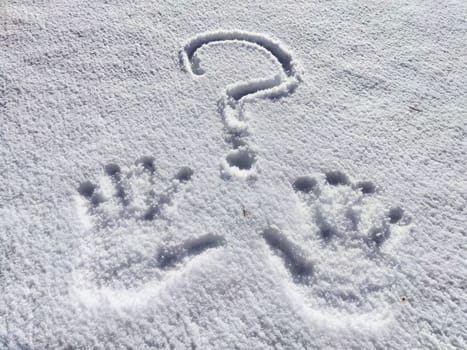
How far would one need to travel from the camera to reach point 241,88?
53.7 inches

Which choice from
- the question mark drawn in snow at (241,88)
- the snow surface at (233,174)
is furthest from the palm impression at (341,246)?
the question mark drawn in snow at (241,88)

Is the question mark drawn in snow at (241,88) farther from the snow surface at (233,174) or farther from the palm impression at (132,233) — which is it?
the palm impression at (132,233)

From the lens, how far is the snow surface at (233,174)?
3.25 ft

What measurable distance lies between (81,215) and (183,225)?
26 centimetres

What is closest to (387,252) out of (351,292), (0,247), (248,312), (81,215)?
(351,292)

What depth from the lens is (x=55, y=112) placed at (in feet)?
4.32

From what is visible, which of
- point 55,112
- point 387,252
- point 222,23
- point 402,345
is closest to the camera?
point 402,345

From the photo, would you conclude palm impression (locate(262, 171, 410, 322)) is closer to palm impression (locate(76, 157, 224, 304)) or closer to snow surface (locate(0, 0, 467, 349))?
snow surface (locate(0, 0, 467, 349))

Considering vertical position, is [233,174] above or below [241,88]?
below

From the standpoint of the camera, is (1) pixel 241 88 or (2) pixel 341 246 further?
(1) pixel 241 88

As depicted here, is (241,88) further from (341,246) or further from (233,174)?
(341,246)

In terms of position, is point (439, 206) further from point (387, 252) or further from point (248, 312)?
point (248, 312)

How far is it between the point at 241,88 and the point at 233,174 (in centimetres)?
32

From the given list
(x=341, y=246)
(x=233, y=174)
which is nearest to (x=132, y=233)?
(x=233, y=174)
